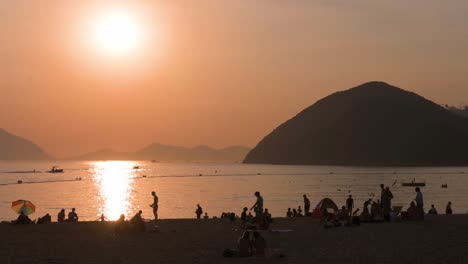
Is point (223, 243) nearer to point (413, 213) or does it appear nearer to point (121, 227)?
point (121, 227)

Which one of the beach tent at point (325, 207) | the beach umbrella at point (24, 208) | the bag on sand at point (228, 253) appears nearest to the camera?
the bag on sand at point (228, 253)

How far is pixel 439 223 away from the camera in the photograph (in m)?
27.4

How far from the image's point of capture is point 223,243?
22.2 metres

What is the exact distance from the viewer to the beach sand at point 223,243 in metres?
18.5

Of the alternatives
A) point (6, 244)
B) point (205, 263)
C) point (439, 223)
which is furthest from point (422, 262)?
point (6, 244)

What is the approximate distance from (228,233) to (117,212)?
186 ft

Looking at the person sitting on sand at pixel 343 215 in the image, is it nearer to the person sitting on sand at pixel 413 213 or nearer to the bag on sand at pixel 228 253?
the person sitting on sand at pixel 413 213

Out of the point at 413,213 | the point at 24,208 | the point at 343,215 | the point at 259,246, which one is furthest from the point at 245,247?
the point at 24,208

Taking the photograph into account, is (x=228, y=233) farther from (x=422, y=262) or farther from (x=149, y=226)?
(x=422, y=262)

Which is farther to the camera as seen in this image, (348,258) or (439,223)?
(439,223)

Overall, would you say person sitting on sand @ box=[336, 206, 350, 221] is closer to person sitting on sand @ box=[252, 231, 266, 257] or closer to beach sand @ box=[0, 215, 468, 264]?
beach sand @ box=[0, 215, 468, 264]

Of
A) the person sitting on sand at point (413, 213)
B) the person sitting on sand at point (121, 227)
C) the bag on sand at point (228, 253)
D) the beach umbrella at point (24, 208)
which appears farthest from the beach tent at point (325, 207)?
the beach umbrella at point (24, 208)

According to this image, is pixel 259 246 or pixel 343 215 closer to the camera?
pixel 259 246

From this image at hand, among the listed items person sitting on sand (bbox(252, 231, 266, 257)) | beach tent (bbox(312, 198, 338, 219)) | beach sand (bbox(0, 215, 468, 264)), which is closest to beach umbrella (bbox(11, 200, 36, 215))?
beach sand (bbox(0, 215, 468, 264))
